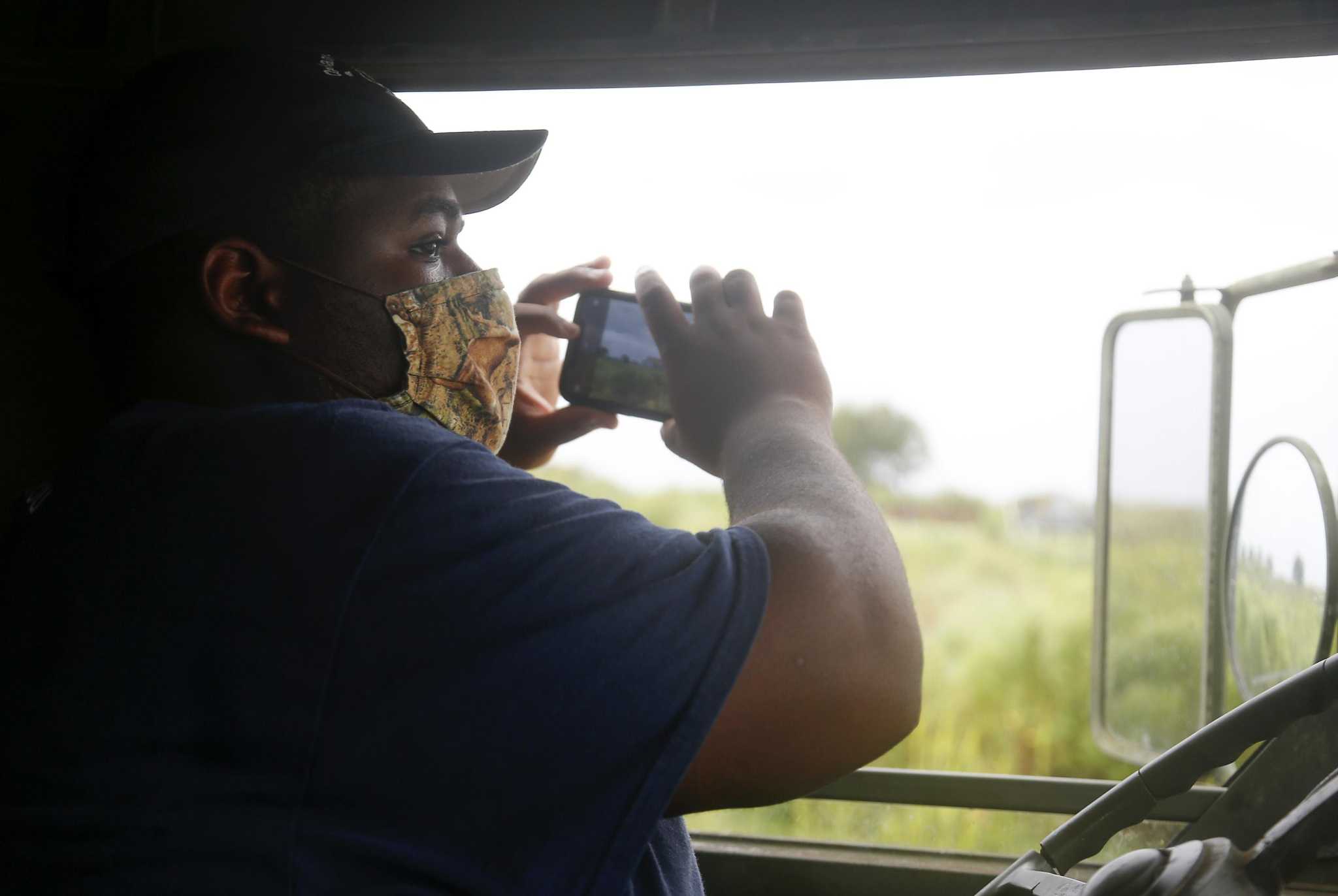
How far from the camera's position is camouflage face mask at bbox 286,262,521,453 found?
1146 millimetres

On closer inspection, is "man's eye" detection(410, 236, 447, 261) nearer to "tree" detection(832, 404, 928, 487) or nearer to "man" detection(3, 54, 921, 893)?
"man" detection(3, 54, 921, 893)

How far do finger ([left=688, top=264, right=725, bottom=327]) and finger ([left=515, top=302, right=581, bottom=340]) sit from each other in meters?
0.33

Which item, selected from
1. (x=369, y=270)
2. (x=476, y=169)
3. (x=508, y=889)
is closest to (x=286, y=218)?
(x=369, y=270)

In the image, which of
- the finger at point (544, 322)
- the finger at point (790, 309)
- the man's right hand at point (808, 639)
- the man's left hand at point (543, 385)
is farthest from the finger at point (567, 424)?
the man's right hand at point (808, 639)

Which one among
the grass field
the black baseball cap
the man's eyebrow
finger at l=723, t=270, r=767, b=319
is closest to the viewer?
the black baseball cap

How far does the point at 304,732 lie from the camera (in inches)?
30.3

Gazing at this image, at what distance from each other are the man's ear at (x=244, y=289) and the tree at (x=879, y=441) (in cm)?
105

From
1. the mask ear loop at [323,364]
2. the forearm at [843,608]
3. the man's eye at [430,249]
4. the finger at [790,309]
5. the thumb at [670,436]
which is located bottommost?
the forearm at [843,608]

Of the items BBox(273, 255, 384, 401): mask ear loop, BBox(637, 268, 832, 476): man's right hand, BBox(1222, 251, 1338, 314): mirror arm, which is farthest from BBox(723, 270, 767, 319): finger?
BBox(1222, 251, 1338, 314): mirror arm

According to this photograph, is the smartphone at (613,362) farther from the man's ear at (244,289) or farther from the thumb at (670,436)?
the man's ear at (244,289)

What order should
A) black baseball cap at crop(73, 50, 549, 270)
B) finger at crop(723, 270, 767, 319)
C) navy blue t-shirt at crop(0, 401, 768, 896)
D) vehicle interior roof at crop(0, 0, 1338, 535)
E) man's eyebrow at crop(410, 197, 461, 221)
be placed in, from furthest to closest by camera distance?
1. vehicle interior roof at crop(0, 0, 1338, 535)
2. finger at crop(723, 270, 767, 319)
3. man's eyebrow at crop(410, 197, 461, 221)
4. black baseball cap at crop(73, 50, 549, 270)
5. navy blue t-shirt at crop(0, 401, 768, 896)

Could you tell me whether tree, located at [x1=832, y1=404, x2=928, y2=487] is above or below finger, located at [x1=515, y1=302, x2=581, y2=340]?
below

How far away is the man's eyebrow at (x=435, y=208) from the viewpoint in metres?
1.17

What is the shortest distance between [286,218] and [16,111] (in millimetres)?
938
